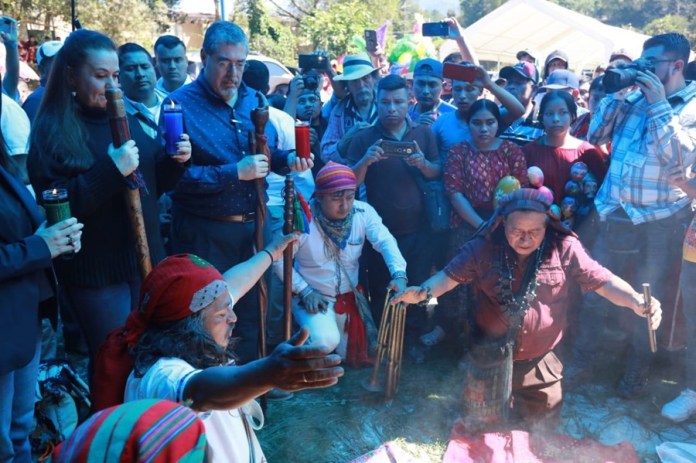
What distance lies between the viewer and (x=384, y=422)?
349 cm

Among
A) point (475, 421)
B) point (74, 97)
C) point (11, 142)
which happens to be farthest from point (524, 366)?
point (11, 142)

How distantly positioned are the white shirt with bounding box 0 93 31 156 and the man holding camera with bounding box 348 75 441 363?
213 centimetres

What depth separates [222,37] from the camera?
3.03 meters

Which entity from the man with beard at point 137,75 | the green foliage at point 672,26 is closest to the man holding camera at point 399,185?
the man with beard at point 137,75

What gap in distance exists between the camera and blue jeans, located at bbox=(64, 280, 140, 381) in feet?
8.71

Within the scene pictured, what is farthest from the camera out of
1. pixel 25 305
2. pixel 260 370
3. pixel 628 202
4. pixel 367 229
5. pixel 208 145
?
pixel 367 229

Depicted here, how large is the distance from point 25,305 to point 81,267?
0.53 meters

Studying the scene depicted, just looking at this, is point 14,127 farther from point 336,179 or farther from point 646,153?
point 646,153

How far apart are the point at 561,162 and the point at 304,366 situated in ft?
11.0

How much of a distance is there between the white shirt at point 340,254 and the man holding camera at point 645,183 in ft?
4.78

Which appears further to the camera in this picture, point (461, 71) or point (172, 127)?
point (461, 71)

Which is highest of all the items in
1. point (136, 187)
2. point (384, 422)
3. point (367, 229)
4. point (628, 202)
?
point (136, 187)

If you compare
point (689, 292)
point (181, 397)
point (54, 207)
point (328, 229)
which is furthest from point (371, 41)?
point (181, 397)

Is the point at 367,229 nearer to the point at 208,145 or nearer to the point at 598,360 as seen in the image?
the point at 208,145
